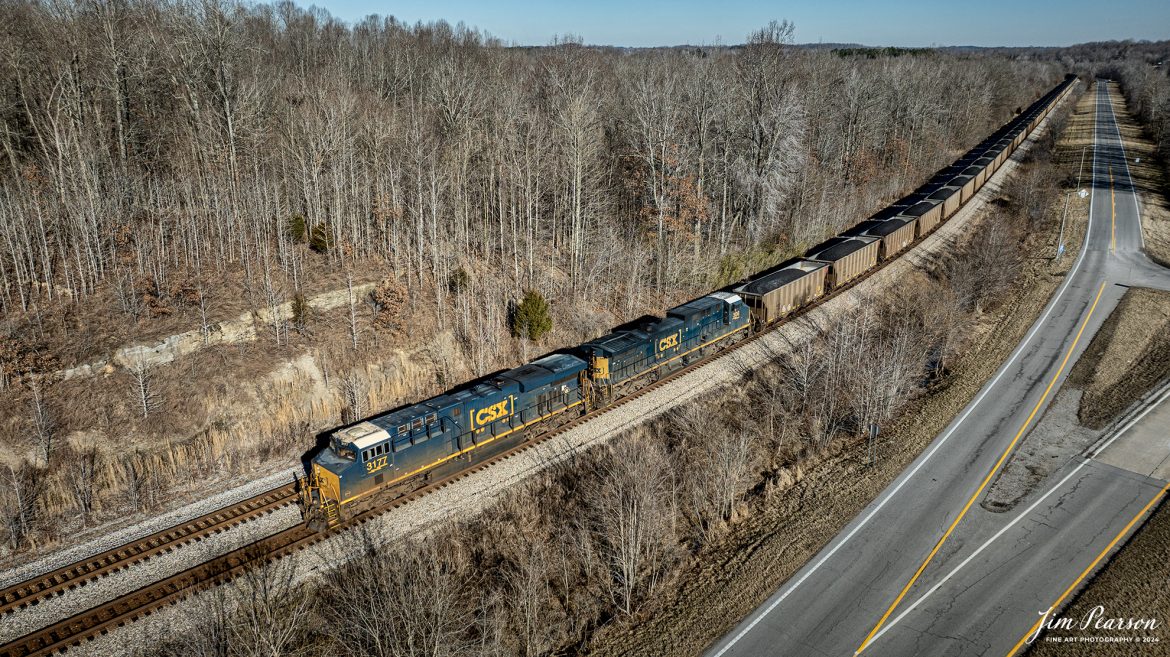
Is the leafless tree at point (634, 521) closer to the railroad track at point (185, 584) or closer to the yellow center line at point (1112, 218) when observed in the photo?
the railroad track at point (185, 584)

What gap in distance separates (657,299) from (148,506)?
31.6 metres

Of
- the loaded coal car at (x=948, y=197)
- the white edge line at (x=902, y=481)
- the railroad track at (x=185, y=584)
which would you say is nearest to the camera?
the railroad track at (x=185, y=584)

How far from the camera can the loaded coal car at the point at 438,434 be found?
23156mm

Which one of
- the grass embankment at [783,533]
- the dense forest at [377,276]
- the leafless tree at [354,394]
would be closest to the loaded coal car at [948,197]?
the dense forest at [377,276]

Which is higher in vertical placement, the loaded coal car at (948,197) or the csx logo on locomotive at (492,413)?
the loaded coal car at (948,197)

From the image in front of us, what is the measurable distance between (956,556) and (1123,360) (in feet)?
79.9

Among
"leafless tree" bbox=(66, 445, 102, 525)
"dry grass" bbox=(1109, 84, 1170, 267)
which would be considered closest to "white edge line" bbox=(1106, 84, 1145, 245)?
"dry grass" bbox=(1109, 84, 1170, 267)

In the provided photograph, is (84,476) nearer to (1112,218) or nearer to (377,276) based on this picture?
(377,276)

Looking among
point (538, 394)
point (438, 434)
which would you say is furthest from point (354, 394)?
point (538, 394)

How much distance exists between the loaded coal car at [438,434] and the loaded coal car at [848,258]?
2398 cm

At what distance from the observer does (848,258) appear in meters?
47.0

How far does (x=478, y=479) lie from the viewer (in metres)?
26.8

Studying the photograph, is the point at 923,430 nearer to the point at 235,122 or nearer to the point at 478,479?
the point at 478,479

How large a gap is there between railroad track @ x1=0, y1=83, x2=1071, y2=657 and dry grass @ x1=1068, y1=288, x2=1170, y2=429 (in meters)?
30.9
